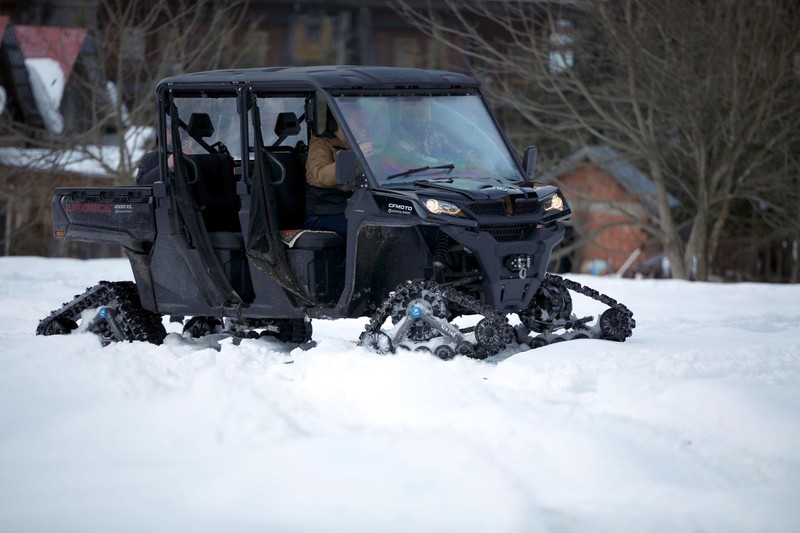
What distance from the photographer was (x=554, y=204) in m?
10.4

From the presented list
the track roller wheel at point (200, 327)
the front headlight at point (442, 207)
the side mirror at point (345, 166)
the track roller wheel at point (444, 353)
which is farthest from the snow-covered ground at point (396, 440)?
the track roller wheel at point (200, 327)

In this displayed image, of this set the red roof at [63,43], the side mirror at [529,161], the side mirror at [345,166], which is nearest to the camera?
the side mirror at [345,166]

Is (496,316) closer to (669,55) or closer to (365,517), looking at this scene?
(365,517)

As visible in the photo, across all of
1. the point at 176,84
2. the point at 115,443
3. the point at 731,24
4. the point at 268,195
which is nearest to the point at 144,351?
the point at 268,195

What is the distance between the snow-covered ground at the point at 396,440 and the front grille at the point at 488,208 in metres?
1.01

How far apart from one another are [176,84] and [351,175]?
172 cm

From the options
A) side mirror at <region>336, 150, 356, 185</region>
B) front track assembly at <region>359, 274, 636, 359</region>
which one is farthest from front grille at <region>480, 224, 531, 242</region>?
side mirror at <region>336, 150, 356, 185</region>

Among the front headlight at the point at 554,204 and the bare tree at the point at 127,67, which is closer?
the front headlight at the point at 554,204

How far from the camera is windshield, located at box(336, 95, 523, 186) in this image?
394 inches

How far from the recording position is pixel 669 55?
25875 mm

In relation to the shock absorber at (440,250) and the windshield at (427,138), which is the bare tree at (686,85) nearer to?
the windshield at (427,138)

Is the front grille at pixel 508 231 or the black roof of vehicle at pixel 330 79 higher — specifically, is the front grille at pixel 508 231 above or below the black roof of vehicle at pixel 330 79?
below

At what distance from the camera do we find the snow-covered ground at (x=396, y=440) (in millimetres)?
6098

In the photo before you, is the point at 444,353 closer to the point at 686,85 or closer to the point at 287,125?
the point at 287,125
